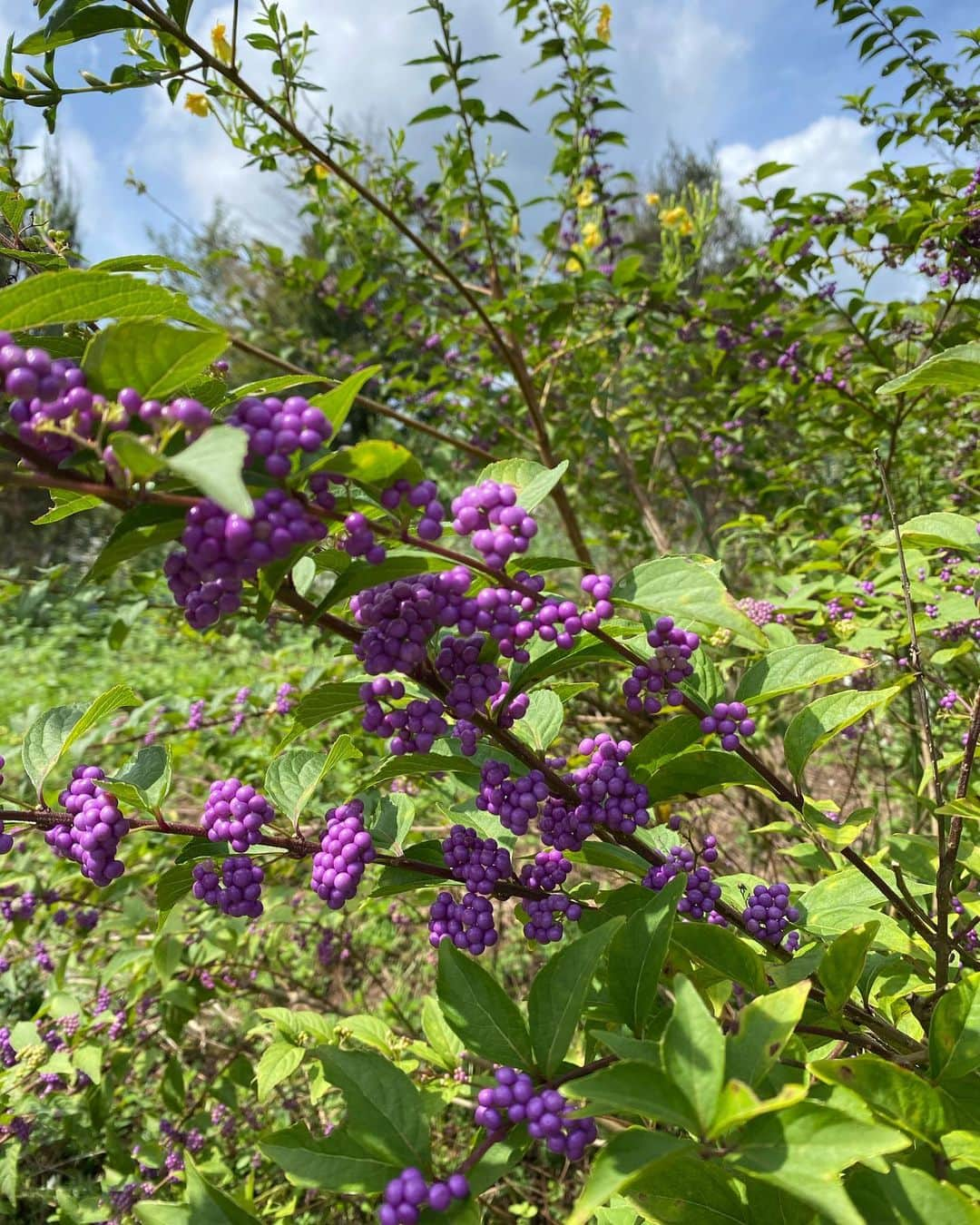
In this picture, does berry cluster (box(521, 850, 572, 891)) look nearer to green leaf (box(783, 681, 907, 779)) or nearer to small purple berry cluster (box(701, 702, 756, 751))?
small purple berry cluster (box(701, 702, 756, 751))

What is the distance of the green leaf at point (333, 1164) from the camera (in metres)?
0.93

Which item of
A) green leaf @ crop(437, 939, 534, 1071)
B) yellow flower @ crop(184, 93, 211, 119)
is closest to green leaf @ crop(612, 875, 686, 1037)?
green leaf @ crop(437, 939, 534, 1071)

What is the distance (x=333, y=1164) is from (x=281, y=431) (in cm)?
91

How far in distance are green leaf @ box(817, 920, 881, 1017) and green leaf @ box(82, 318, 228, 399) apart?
1111mm

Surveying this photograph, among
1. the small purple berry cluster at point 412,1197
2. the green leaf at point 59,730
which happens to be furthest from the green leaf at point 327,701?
the small purple berry cluster at point 412,1197

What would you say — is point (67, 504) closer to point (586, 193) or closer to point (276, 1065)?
point (276, 1065)

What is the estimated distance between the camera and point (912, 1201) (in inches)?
33.7

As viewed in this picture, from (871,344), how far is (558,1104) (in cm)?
371

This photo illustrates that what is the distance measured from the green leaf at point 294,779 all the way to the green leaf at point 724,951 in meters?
0.71

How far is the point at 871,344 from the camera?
3604 mm

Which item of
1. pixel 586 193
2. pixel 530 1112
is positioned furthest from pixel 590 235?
pixel 530 1112

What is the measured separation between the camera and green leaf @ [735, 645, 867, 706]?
1.24m

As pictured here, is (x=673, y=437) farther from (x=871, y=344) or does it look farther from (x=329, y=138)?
(x=329, y=138)

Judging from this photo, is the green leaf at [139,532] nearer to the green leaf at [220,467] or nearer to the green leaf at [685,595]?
the green leaf at [220,467]
